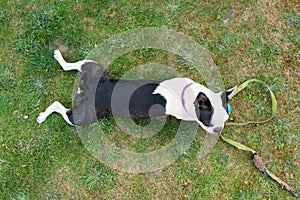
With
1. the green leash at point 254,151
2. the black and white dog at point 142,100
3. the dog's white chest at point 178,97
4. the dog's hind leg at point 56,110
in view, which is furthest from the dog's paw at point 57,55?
the green leash at point 254,151

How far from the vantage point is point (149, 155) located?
6188 millimetres

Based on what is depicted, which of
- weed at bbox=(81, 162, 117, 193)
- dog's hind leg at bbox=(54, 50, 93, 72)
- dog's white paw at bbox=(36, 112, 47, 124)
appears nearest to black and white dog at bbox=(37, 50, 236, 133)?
dog's hind leg at bbox=(54, 50, 93, 72)

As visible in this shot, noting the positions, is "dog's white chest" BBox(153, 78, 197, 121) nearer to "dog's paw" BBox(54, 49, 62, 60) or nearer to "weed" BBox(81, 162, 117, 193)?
"weed" BBox(81, 162, 117, 193)

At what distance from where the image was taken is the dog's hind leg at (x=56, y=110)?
586 centimetres

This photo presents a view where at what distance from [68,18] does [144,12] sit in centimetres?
117

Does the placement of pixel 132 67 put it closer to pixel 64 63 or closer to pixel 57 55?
pixel 64 63

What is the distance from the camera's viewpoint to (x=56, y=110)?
594cm

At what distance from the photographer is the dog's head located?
4867 mm

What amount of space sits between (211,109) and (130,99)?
1.07 meters

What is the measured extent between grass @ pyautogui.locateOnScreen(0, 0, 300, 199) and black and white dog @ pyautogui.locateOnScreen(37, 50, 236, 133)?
441 mm

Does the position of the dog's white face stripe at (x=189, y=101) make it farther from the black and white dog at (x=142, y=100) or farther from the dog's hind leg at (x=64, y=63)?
the dog's hind leg at (x=64, y=63)

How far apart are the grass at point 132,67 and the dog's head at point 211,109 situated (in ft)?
3.65

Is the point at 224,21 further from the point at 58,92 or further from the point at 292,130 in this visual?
the point at 58,92

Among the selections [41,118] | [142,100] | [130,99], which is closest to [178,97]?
[142,100]
